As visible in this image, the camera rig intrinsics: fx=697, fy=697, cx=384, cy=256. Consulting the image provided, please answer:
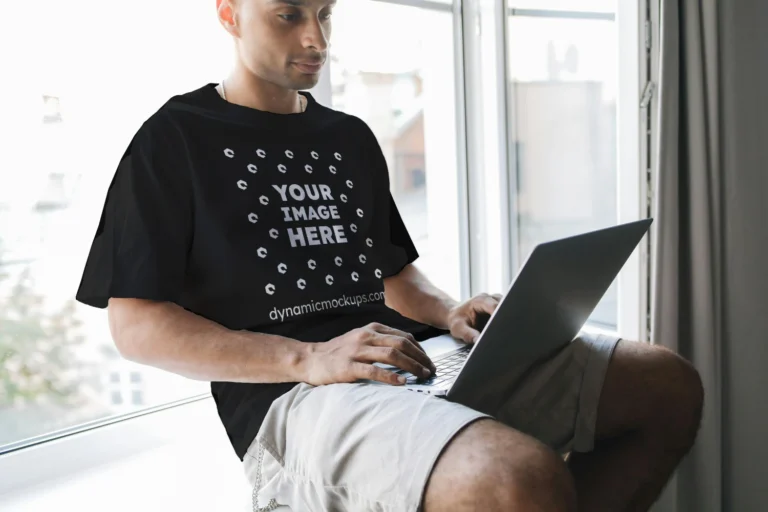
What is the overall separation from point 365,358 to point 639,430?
50 cm

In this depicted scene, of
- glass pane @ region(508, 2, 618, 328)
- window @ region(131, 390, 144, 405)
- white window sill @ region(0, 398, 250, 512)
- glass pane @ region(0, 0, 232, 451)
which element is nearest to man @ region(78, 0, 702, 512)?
white window sill @ region(0, 398, 250, 512)

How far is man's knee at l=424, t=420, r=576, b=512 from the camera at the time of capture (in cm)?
73

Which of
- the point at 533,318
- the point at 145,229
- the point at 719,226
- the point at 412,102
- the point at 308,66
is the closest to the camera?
the point at 533,318

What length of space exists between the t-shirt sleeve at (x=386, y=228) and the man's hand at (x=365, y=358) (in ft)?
1.43

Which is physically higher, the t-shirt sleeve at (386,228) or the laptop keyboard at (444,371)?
the t-shirt sleeve at (386,228)

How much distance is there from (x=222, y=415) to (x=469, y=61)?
1.78 metres

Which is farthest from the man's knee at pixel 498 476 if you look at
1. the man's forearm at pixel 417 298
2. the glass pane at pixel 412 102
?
the glass pane at pixel 412 102

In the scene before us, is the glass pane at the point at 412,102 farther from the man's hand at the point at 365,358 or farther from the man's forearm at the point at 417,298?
the man's hand at the point at 365,358

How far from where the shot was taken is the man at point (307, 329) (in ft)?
2.70

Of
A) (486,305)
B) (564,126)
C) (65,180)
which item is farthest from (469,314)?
(564,126)

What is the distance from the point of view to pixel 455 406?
33.3 inches

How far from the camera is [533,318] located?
3.08 feet

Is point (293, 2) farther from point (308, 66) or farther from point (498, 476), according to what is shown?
point (498, 476)

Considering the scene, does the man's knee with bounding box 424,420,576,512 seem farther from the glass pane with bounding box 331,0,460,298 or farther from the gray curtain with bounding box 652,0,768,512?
the glass pane with bounding box 331,0,460,298
